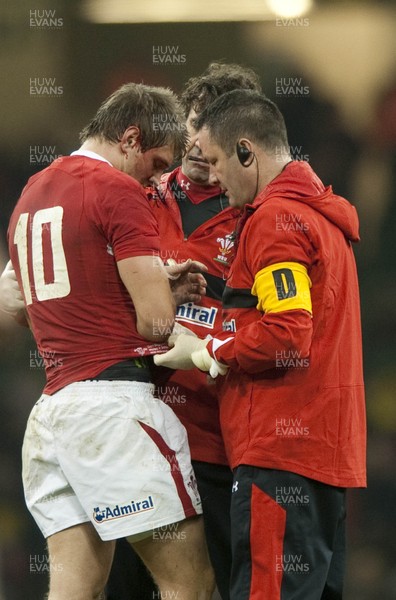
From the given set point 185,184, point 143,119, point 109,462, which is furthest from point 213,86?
point 109,462

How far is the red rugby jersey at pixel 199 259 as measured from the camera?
223 cm

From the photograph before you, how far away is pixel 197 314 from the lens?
7.39 feet

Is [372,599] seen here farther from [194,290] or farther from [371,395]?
[194,290]

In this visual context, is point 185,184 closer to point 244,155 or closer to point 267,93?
point 244,155

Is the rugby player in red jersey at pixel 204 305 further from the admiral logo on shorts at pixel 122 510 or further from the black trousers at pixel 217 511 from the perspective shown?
the admiral logo on shorts at pixel 122 510

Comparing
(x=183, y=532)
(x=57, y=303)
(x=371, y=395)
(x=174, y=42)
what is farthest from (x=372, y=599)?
(x=174, y=42)

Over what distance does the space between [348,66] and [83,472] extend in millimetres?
2055

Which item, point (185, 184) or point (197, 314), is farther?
point (185, 184)

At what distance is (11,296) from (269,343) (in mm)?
729

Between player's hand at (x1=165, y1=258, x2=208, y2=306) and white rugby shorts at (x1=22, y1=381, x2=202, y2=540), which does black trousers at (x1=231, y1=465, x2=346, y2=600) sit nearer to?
white rugby shorts at (x1=22, y1=381, x2=202, y2=540)

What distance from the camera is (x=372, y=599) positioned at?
10.7 ft

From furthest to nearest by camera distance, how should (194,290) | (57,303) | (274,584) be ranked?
(194,290), (57,303), (274,584)

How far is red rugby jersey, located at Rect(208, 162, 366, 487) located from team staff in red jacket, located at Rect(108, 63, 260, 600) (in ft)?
0.88

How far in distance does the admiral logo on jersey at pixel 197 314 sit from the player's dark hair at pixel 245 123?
0.44 m
